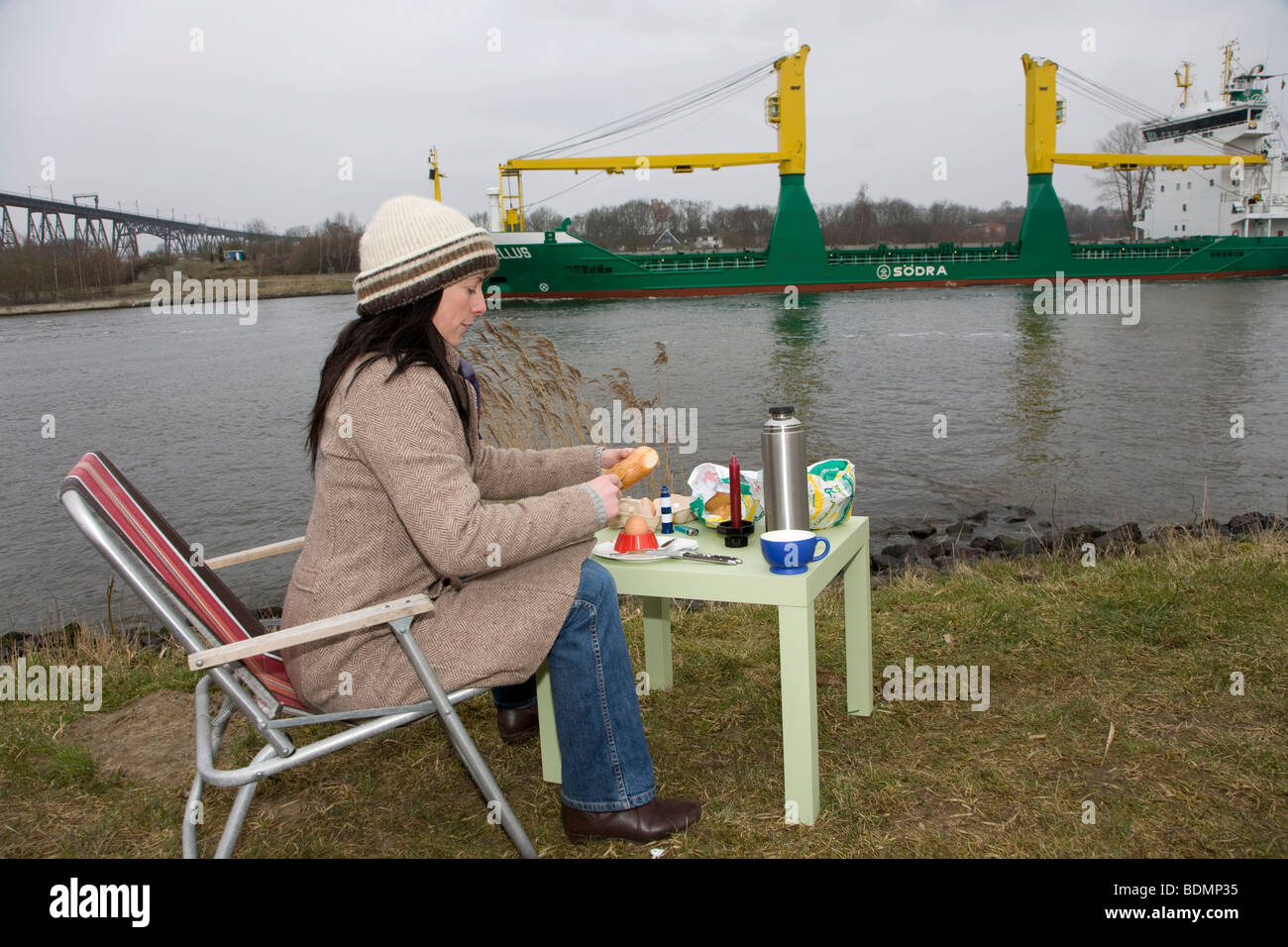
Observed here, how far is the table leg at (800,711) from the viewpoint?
169cm

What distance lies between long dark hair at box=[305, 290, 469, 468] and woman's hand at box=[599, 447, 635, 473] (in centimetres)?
49

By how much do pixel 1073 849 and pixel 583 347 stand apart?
45.4ft

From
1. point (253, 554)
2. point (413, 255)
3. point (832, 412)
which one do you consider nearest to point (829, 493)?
point (413, 255)

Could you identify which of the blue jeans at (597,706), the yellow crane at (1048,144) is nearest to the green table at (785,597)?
the blue jeans at (597,706)

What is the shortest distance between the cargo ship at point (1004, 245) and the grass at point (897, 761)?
75.8ft

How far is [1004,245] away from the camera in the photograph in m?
28.6

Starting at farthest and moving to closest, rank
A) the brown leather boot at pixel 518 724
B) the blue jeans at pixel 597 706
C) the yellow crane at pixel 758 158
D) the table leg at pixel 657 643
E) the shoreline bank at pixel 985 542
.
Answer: the yellow crane at pixel 758 158 → the shoreline bank at pixel 985 542 → the table leg at pixel 657 643 → the brown leather boot at pixel 518 724 → the blue jeans at pixel 597 706

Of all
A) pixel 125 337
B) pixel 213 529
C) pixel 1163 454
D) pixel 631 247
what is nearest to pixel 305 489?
pixel 213 529

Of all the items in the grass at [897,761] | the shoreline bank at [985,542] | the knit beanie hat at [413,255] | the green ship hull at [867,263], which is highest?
the green ship hull at [867,263]

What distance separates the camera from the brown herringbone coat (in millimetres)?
1416

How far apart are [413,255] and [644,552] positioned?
70 centimetres

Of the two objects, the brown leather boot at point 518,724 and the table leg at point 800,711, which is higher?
the table leg at point 800,711

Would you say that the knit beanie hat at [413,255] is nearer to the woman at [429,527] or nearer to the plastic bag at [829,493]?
the woman at [429,527]

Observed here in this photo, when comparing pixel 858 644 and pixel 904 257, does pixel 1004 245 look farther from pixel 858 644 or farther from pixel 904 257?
pixel 858 644
